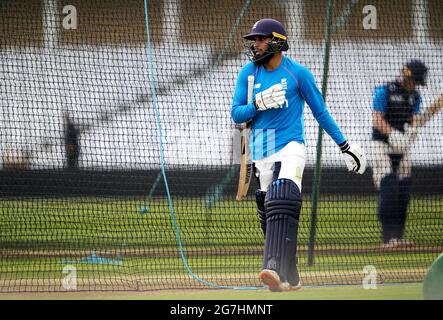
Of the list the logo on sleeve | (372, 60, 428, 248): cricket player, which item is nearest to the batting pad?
the logo on sleeve

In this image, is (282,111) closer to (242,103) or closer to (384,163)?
(242,103)

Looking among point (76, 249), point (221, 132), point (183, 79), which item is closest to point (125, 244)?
point (76, 249)

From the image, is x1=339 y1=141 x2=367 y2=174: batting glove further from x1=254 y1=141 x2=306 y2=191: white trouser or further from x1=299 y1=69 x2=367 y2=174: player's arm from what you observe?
x1=254 y1=141 x2=306 y2=191: white trouser

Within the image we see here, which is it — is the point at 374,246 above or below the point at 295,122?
below

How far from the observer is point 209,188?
14.2 metres

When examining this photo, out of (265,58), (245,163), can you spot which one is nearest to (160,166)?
(245,163)

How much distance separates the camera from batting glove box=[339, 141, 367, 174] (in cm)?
770

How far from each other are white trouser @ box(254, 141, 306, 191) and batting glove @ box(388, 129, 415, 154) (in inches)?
179

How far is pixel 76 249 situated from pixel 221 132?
10.2 ft

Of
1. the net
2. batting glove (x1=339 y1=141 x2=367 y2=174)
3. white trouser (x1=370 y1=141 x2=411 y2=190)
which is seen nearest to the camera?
batting glove (x1=339 y1=141 x2=367 y2=174)

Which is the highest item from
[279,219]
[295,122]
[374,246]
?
[295,122]

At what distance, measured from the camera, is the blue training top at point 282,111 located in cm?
756
